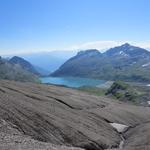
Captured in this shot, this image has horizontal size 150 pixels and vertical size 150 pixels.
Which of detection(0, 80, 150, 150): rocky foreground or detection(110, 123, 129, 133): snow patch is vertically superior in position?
detection(0, 80, 150, 150): rocky foreground

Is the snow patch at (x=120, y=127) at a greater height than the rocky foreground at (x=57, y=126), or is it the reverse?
the rocky foreground at (x=57, y=126)

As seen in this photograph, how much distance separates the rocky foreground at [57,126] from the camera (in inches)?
1696

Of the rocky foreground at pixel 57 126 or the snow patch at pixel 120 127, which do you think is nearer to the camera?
the rocky foreground at pixel 57 126

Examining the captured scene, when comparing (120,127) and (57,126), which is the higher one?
(57,126)

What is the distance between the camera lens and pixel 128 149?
4684 cm

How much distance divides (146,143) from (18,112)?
777 inches

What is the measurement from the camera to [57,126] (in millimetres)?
51375

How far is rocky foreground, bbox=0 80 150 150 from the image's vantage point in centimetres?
4307

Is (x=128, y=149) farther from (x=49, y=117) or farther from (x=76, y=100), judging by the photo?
(x=76, y=100)

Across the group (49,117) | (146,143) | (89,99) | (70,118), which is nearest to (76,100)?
(89,99)

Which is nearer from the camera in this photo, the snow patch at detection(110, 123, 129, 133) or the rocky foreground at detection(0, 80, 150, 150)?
the rocky foreground at detection(0, 80, 150, 150)

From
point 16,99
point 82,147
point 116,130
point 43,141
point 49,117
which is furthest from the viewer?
point 116,130

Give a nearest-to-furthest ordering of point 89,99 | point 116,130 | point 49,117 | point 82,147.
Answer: point 82,147 → point 49,117 → point 116,130 → point 89,99

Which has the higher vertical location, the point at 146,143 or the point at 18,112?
the point at 18,112
